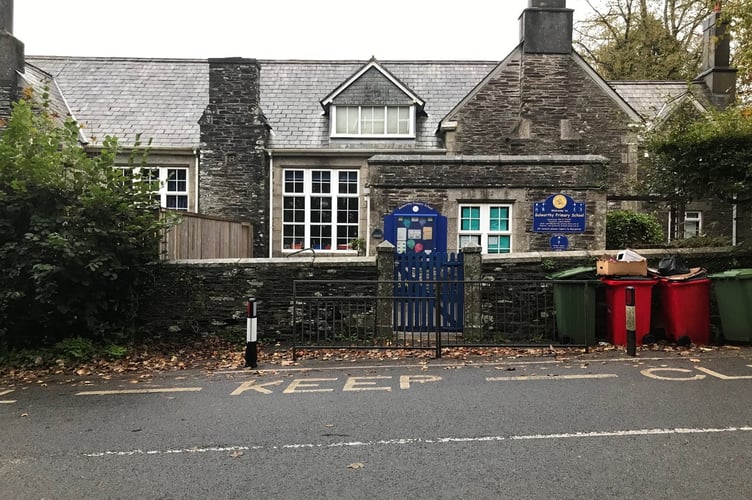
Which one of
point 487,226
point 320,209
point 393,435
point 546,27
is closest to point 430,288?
point 487,226

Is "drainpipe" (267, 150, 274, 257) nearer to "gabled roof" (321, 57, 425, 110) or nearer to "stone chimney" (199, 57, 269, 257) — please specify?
"stone chimney" (199, 57, 269, 257)

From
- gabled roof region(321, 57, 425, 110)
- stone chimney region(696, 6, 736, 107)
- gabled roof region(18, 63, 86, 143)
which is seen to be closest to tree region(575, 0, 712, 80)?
stone chimney region(696, 6, 736, 107)

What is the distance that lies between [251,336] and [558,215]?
7.56 meters

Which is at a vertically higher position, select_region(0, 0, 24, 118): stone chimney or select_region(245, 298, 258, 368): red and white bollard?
select_region(0, 0, 24, 118): stone chimney

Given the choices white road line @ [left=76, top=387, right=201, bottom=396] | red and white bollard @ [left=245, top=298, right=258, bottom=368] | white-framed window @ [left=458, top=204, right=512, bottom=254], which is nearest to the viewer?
white road line @ [left=76, top=387, right=201, bottom=396]

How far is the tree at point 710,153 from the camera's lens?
10.5 m

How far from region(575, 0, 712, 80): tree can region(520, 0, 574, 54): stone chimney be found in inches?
551

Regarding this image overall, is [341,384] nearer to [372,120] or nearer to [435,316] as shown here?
[435,316]

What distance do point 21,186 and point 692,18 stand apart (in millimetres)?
33546

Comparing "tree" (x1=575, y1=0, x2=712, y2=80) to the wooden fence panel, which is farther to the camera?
"tree" (x1=575, y1=0, x2=712, y2=80)

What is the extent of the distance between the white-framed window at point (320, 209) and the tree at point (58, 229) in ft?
31.5

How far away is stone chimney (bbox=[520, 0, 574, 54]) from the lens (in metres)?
18.6

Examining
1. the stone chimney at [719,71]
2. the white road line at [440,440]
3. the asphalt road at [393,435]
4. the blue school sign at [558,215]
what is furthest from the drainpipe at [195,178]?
the stone chimney at [719,71]

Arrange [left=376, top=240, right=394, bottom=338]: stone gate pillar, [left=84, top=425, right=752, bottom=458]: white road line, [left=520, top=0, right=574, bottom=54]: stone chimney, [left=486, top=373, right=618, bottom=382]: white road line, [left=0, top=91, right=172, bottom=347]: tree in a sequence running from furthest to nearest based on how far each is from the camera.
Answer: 1. [left=520, top=0, right=574, bottom=54]: stone chimney
2. [left=376, top=240, right=394, bottom=338]: stone gate pillar
3. [left=0, top=91, right=172, bottom=347]: tree
4. [left=486, top=373, right=618, bottom=382]: white road line
5. [left=84, top=425, right=752, bottom=458]: white road line
